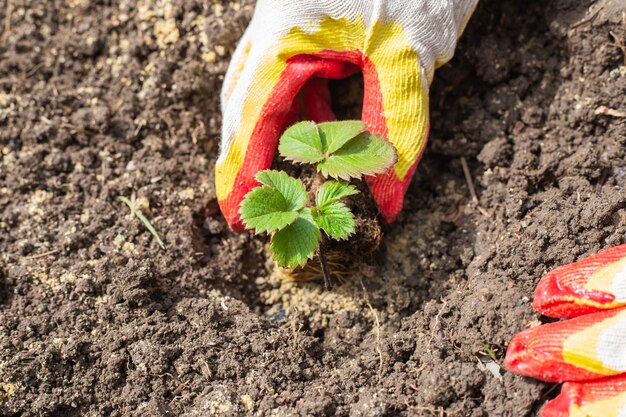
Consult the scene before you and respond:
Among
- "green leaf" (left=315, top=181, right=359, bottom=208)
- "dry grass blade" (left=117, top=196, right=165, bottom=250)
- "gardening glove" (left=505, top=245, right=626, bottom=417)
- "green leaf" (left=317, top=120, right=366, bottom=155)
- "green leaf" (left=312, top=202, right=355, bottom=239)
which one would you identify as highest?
"green leaf" (left=317, top=120, right=366, bottom=155)

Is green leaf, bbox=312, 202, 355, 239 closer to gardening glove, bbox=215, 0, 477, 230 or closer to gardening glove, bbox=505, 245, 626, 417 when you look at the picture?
gardening glove, bbox=215, 0, 477, 230

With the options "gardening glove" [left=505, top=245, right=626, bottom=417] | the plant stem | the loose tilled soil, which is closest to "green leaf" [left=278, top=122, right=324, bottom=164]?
the plant stem

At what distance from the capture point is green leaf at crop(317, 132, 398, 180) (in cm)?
215

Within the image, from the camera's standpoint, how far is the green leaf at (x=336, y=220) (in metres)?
2.13

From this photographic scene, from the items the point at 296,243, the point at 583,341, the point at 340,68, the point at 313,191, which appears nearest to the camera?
the point at 583,341

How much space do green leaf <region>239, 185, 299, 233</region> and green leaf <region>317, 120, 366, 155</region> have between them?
0.75ft

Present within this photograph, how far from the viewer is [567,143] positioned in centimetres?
247

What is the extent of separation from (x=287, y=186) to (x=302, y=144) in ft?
0.48

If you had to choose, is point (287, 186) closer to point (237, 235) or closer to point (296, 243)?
point (296, 243)

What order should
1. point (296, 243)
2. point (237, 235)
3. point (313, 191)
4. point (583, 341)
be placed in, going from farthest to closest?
1. point (237, 235)
2. point (313, 191)
3. point (296, 243)
4. point (583, 341)

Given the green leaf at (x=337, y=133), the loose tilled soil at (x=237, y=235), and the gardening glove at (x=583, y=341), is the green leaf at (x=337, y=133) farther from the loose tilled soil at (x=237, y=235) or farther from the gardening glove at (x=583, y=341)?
the gardening glove at (x=583, y=341)

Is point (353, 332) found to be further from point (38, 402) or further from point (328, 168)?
point (38, 402)

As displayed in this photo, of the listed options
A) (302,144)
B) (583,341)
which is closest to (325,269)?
(302,144)

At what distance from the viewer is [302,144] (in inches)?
87.7
